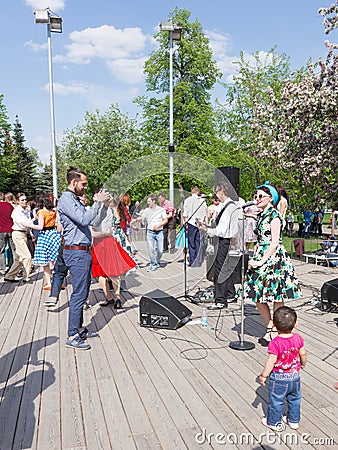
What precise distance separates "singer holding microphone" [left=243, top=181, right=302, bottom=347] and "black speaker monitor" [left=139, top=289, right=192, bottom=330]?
0.98m

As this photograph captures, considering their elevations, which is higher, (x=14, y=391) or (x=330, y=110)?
(x=330, y=110)

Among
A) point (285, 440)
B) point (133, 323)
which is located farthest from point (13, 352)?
point (285, 440)

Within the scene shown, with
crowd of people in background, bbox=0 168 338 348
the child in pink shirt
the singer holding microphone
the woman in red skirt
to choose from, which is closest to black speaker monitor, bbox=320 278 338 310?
crowd of people in background, bbox=0 168 338 348

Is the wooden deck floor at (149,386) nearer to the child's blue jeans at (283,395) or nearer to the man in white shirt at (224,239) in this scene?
the child's blue jeans at (283,395)

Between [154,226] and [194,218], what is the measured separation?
150 centimetres

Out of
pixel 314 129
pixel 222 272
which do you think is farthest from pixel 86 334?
pixel 314 129

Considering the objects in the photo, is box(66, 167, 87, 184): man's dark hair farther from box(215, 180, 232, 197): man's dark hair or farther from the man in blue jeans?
box(215, 180, 232, 197): man's dark hair

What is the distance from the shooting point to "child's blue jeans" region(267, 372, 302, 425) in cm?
254

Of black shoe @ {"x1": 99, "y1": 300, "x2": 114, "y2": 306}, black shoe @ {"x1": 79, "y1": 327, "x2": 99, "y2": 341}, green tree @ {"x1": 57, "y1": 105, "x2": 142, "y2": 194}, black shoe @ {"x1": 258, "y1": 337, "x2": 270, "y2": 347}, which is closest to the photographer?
black shoe @ {"x1": 258, "y1": 337, "x2": 270, "y2": 347}

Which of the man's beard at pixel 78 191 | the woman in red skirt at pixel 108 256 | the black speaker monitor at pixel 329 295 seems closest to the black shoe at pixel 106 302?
the woman in red skirt at pixel 108 256

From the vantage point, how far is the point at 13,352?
4.08 meters

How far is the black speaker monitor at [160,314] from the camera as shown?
4.61 m

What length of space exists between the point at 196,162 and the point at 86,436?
3.06 meters

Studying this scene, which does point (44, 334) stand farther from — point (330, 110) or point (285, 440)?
point (330, 110)
